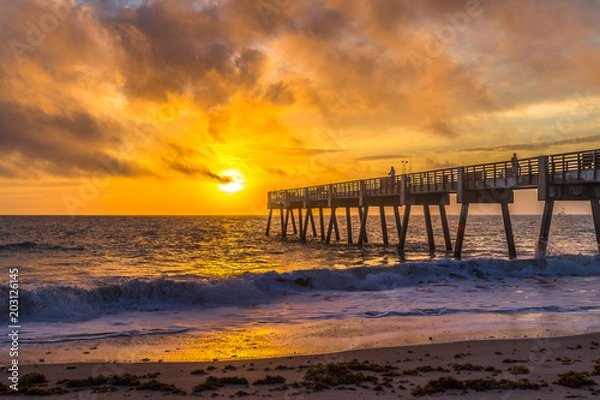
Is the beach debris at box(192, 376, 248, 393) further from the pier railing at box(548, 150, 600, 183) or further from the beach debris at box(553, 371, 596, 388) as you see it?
the pier railing at box(548, 150, 600, 183)

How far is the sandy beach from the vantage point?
270 inches

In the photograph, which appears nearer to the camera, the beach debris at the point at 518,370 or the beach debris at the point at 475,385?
the beach debris at the point at 475,385

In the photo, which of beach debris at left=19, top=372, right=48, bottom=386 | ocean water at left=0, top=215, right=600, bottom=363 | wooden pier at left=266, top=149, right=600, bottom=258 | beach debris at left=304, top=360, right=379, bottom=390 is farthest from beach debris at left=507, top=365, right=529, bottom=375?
wooden pier at left=266, top=149, right=600, bottom=258

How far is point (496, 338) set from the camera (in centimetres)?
1033

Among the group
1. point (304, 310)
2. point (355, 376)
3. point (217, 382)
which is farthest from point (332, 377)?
point (304, 310)

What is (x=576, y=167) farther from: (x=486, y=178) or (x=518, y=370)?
(x=518, y=370)

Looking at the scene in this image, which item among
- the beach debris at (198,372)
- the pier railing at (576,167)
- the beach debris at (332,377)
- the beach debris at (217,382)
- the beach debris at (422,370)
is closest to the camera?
the beach debris at (217,382)

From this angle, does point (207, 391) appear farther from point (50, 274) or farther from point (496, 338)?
point (50, 274)

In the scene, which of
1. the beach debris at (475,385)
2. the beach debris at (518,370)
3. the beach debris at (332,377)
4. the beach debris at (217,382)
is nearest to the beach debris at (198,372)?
the beach debris at (217,382)

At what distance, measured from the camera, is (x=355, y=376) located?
293 inches

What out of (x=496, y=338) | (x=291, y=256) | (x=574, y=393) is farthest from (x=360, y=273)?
(x=291, y=256)

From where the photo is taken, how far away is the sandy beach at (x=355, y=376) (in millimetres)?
6852

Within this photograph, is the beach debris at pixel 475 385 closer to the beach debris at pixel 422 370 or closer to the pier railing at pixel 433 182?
the beach debris at pixel 422 370

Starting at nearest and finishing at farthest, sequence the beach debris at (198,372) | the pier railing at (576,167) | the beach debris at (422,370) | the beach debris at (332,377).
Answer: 1. the beach debris at (332,377)
2. the beach debris at (422,370)
3. the beach debris at (198,372)
4. the pier railing at (576,167)
